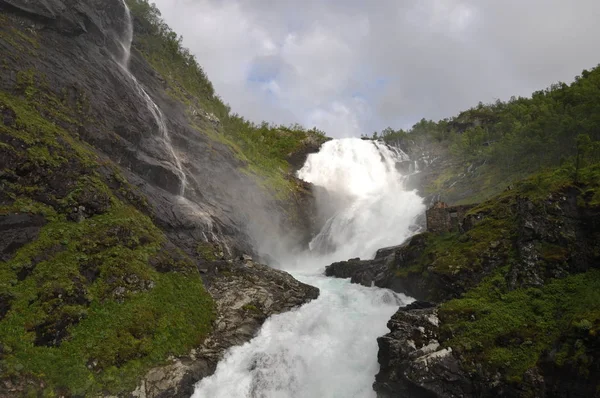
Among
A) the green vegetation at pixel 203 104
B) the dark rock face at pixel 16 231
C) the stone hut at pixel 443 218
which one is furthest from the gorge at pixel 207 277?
the green vegetation at pixel 203 104

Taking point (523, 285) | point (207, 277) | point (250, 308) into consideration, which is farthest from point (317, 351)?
point (523, 285)

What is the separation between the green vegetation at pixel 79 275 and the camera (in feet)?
40.1

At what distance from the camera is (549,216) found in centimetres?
1532

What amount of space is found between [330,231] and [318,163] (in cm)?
2203

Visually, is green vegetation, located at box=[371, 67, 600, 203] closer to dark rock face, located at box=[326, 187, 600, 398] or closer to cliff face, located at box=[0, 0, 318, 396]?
dark rock face, located at box=[326, 187, 600, 398]

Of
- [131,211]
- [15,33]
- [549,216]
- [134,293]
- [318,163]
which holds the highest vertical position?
[318,163]

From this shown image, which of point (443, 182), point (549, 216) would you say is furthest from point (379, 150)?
point (549, 216)

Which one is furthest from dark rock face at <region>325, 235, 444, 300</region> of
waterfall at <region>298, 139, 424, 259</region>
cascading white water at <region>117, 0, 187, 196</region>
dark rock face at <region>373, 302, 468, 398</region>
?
cascading white water at <region>117, 0, 187, 196</region>

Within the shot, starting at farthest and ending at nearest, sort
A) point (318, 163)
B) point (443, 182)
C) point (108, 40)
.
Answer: point (318, 163) → point (443, 182) → point (108, 40)

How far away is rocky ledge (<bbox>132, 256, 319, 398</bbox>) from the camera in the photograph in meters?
13.5

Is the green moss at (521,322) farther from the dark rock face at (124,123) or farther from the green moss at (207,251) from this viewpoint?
the dark rock face at (124,123)

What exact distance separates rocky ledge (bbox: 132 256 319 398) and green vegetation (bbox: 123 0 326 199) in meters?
21.7

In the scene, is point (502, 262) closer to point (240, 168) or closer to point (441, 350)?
point (441, 350)

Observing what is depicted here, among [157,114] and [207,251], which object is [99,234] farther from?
[157,114]
